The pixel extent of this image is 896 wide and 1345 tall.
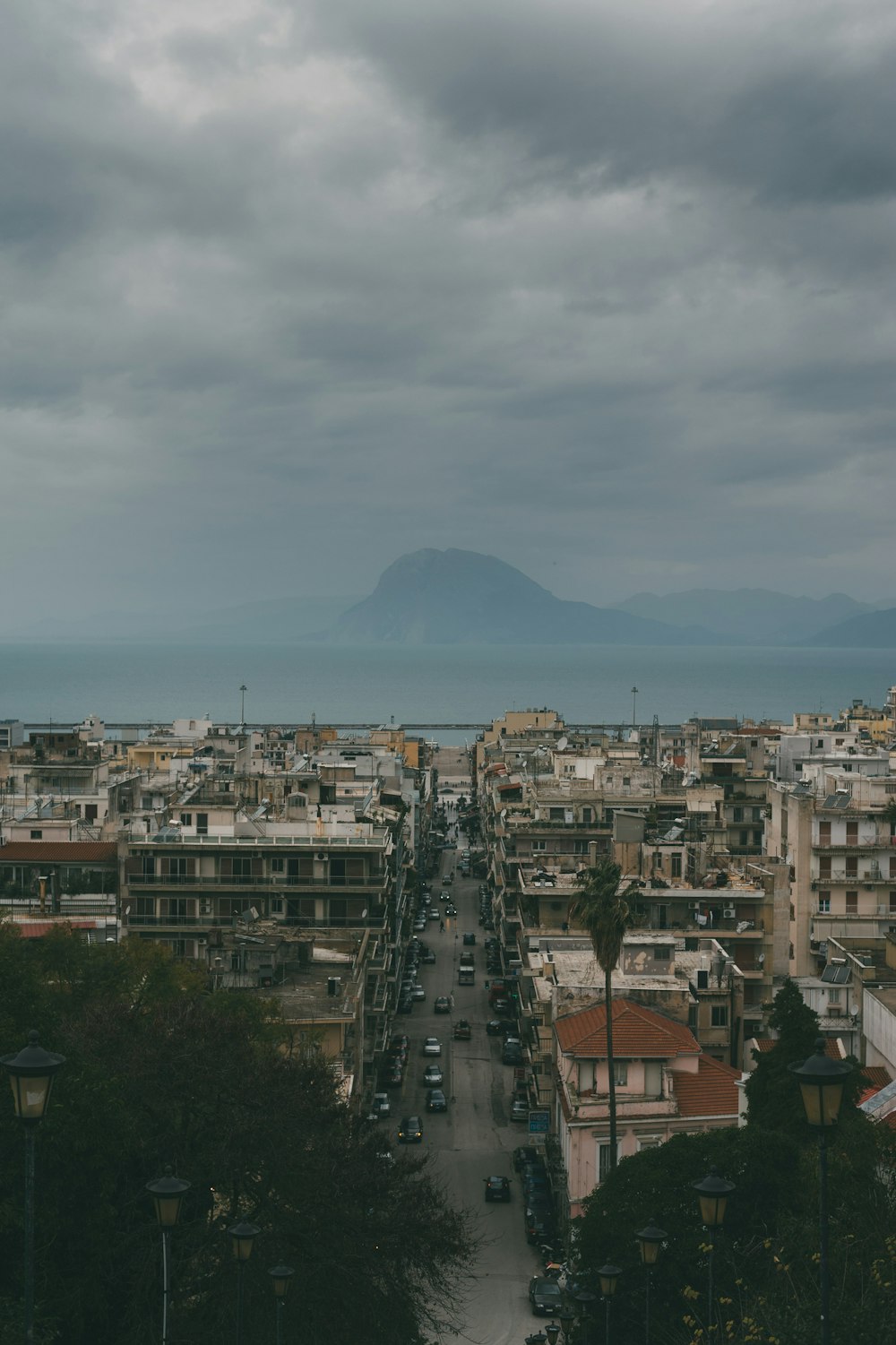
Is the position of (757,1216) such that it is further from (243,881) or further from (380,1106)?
(243,881)

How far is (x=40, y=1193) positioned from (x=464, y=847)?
11673 centimetres

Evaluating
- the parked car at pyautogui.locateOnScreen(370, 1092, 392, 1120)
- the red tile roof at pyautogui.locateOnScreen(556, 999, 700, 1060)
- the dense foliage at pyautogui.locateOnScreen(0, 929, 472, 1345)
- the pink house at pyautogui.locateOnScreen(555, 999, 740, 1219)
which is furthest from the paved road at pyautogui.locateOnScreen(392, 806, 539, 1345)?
the red tile roof at pyautogui.locateOnScreen(556, 999, 700, 1060)

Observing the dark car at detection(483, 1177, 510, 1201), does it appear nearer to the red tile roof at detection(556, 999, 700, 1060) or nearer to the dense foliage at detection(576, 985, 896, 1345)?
the red tile roof at detection(556, 999, 700, 1060)

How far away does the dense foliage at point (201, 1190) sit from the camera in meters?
26.9

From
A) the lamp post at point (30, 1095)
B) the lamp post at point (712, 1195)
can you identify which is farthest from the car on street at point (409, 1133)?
the lamp post at point (30, 1095)

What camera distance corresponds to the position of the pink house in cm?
4303

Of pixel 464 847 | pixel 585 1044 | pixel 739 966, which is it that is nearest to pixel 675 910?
pixel 739 966

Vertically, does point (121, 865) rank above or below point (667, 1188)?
above

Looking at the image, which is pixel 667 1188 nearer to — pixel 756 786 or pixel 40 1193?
pixel 40 1193

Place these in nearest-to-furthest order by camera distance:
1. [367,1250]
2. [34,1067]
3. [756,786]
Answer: [34,1067], [367,1250], [756,786]

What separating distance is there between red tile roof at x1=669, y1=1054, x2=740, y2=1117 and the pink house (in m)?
0.03

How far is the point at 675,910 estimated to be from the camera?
59781 mm

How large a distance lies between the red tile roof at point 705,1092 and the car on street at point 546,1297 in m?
6.15

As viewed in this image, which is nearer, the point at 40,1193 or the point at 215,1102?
the point at 40,1193
